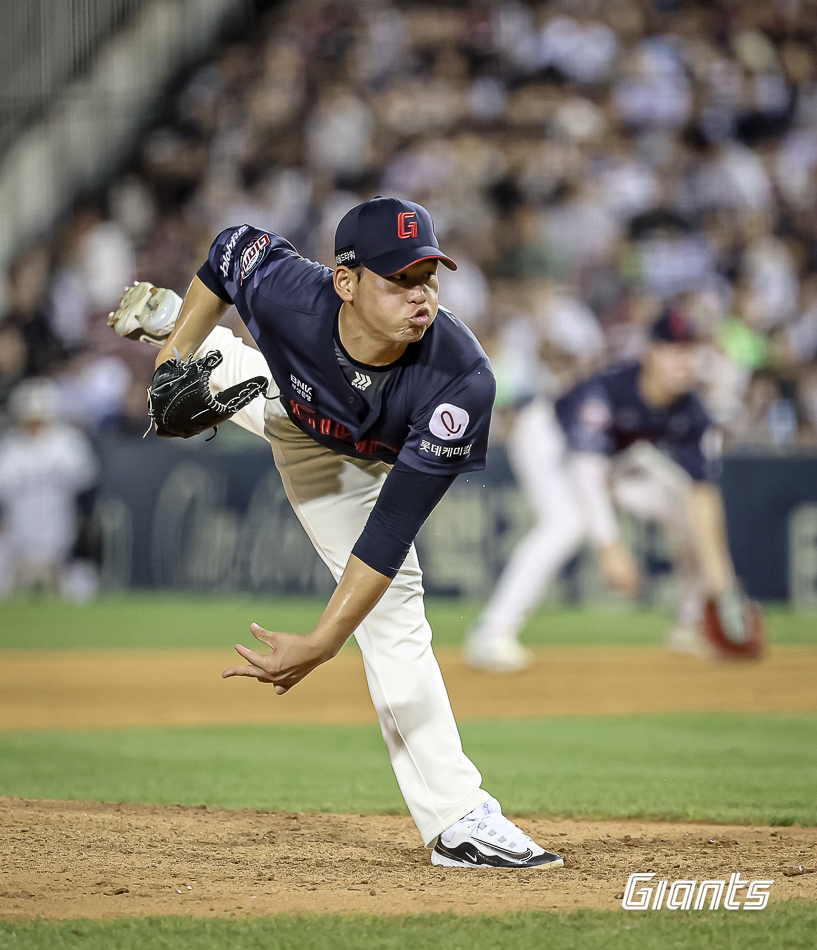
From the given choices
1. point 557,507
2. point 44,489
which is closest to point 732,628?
point 557,507

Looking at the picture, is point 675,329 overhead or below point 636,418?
overhead

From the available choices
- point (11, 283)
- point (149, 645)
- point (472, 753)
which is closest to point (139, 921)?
point (472, 753)

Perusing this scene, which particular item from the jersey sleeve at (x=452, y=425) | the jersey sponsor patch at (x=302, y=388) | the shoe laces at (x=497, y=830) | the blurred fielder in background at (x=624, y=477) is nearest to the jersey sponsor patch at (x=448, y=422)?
the jersey sleeve at (x=452, y=425)

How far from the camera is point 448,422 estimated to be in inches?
158

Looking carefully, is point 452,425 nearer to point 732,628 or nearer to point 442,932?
point 442,932

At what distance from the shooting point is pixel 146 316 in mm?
4965

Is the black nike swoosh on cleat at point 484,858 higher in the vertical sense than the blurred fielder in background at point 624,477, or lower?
lower

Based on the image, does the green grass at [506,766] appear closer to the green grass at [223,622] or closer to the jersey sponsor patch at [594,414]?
the jersey sponsor patch at [594,414]

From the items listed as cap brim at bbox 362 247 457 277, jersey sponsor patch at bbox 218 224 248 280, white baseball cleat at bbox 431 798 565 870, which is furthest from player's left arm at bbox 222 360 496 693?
jersey sponsor patch at bbox 218 224 248 280

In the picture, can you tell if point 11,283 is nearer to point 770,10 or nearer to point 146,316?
point 770,10

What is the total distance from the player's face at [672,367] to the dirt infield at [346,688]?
2.02 m

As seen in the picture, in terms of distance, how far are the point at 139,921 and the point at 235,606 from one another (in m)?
9.92

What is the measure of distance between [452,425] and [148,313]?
1.50 m

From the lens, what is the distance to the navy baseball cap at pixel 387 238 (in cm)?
396
